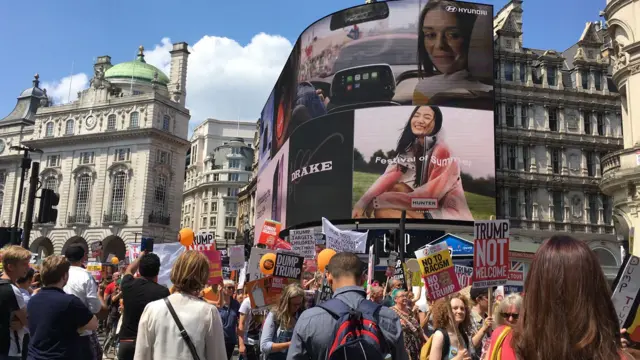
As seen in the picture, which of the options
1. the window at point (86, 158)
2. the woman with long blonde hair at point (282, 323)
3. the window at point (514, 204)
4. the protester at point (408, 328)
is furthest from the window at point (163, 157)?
the protester at point (408, 328)

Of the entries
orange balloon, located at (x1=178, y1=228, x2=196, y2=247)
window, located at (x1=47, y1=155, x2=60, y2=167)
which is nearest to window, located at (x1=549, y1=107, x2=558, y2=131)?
orange balloon, located at (x1=178, y1=228, x2=196, y2=247)

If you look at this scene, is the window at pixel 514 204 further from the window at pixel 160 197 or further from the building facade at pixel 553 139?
the window at pixel 160 197

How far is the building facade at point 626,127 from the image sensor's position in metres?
21.0

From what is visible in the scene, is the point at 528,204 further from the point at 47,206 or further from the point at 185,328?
the point at 185,328

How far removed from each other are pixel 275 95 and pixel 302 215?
18.0m

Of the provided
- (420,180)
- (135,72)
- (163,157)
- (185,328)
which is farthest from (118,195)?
(185,328)

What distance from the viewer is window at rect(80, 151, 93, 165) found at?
2767 inches

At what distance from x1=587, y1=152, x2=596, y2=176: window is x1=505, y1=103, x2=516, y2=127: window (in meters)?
6.59

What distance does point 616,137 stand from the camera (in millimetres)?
45500

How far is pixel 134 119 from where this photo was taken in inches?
2731

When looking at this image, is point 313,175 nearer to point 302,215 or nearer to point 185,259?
point 302,215

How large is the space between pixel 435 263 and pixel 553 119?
134 feet

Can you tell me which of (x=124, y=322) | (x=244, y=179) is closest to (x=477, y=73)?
(x=124, y=322)

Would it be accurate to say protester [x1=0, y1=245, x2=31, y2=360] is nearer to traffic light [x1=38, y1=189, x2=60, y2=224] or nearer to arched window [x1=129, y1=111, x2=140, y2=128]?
traffic light [x1=38, y1=189, x2=60, y2=224]
